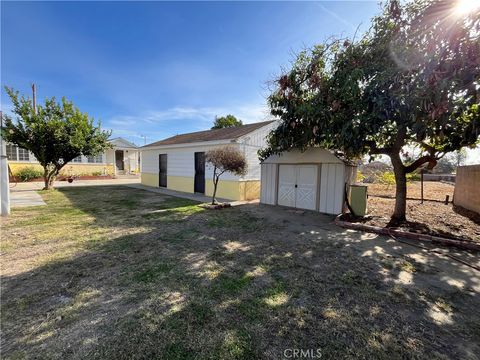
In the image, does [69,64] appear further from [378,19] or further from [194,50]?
[378,19]

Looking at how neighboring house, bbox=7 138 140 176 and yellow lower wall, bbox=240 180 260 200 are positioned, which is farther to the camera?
neighboring house, bbox=7 138 140 176

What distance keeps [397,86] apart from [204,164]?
912cm

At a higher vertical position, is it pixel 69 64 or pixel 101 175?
pixel 69 64

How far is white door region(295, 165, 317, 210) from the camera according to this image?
27.8 feet

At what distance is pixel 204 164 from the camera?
12.0m

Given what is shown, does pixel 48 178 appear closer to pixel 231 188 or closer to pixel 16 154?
pixel 16 154

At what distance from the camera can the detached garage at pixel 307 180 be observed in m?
7.89

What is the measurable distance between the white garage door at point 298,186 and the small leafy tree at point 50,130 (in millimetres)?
11989

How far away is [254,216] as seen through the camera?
7566 mm

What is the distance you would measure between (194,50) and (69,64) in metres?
7.13

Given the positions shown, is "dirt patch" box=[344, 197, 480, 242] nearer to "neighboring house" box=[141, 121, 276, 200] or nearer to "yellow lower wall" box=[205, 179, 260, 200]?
"yellow lower wall" box=[205, 179, 260, 200]

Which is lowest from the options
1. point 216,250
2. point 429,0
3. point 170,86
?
point 216,250

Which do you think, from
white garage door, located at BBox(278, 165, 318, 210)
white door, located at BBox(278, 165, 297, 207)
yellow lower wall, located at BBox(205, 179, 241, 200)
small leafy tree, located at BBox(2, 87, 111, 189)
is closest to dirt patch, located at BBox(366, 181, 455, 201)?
white garage door, located at BBox(278, 165, 318, 210)

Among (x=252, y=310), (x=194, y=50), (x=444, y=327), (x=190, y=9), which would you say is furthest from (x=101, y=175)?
(x=444, y=327)
